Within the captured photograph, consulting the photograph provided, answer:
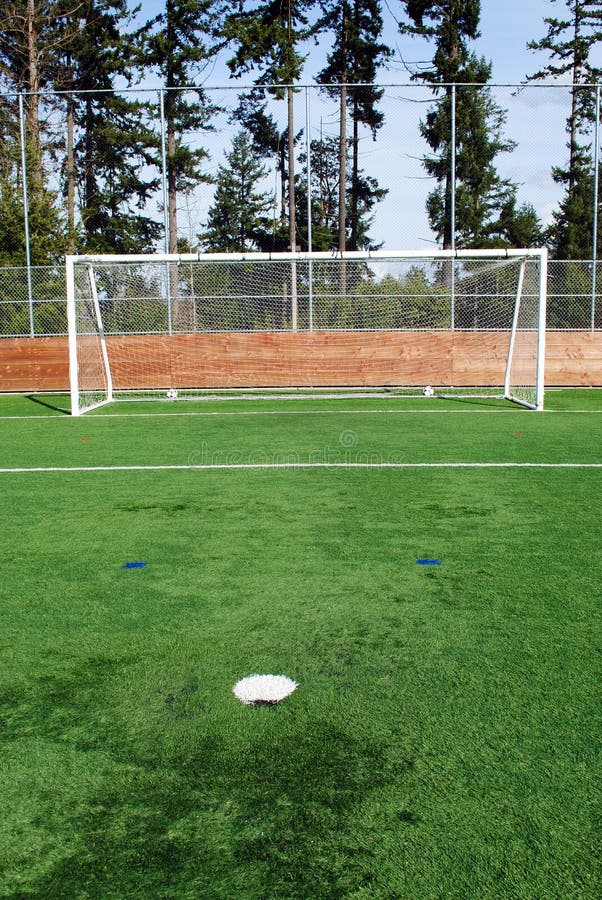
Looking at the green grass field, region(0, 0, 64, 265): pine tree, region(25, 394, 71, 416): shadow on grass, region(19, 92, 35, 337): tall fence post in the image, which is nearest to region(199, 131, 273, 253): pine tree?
region(0, 0, 64, 265): pine tree

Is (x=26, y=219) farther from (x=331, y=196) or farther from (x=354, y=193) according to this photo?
(x=354, y=193)

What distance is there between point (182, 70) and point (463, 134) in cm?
933

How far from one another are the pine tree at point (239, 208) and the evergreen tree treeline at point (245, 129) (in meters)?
0.11

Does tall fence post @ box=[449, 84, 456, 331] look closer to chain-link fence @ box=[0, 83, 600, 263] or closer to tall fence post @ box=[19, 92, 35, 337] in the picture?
chain-link fence @ box=[0, 83, 600, 263]

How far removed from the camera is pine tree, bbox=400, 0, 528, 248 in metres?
19.1

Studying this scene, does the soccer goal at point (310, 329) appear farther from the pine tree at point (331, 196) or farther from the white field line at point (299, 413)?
the pine tree at point (331, 196)

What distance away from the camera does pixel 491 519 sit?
4.98 m

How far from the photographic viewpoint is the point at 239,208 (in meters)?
32.1

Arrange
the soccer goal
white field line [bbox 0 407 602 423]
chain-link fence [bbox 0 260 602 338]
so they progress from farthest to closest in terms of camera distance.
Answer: chain-link fence [bbox 0 260 602 338] < the soccer goal < white field line [bbox 0 407 602 423]

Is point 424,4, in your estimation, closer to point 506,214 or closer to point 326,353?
point 506,214

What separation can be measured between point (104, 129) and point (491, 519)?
956 inches

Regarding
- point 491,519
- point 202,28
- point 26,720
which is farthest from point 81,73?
point 26,720

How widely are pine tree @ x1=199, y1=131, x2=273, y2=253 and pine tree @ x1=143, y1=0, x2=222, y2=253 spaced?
1756mm

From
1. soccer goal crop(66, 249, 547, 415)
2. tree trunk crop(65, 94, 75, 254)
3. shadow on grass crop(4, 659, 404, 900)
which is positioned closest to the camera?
shadow on grass crop(4, 659, 404, 900)
